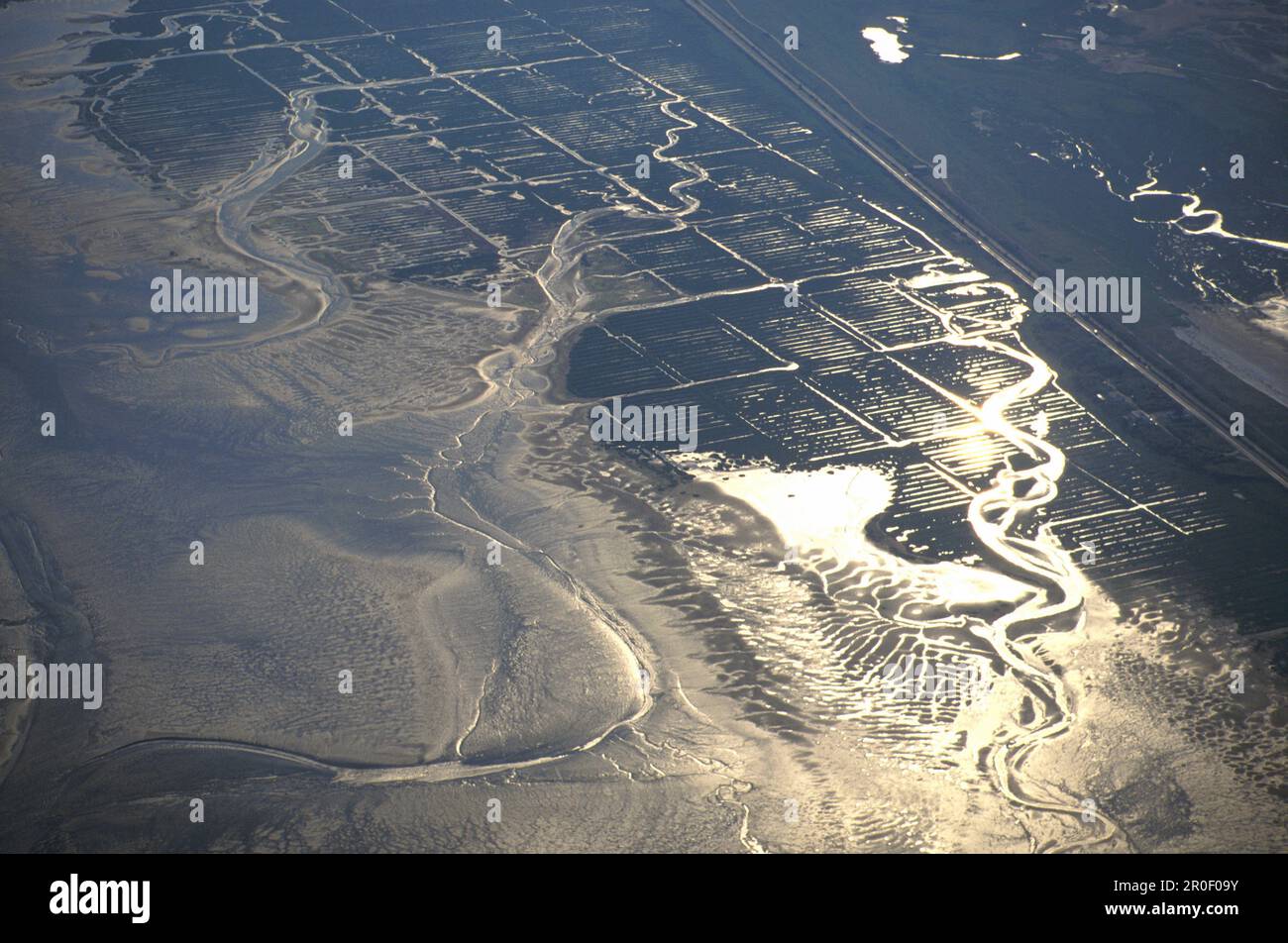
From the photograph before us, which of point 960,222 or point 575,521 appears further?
point 960,222

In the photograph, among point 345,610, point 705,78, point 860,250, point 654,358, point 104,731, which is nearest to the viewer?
point 104,731

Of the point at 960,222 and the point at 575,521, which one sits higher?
the point at 960,222

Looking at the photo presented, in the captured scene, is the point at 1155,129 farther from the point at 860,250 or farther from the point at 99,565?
the point at 99,565

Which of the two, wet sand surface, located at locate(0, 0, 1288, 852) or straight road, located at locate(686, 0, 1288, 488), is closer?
wet sand surface, located at locate(0, 0, 1288, 852)

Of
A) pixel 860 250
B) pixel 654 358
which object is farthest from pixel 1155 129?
pixel 654 358

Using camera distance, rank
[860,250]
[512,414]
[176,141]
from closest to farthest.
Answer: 1. [512,414]
2. [860,250]
3. [176,141]

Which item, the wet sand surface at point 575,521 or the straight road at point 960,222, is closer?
the wet sand surface at point 575,521

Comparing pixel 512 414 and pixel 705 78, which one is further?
pixel 705 78

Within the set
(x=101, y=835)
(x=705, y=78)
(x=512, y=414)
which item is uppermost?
(x=705, y=78)
